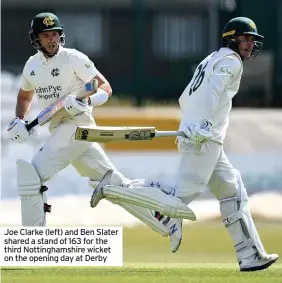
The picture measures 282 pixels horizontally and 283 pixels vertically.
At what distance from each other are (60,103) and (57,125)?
8.3 inches

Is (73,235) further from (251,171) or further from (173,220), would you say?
(251,171)

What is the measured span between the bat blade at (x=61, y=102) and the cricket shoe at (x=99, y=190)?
47 cm

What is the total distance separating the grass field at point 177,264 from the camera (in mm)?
7062

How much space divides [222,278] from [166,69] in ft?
26.2

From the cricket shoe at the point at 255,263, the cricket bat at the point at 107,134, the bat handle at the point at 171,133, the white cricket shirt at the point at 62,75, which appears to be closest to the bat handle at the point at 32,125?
the white cricket shirt at the point at 62,75

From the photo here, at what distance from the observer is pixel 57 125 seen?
26.3 ft

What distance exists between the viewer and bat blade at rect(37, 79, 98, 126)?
7.79m

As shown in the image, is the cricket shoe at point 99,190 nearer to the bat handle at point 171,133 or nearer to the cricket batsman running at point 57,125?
the cricket batsman running at point 57,125

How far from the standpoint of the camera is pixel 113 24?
1653 centimetres

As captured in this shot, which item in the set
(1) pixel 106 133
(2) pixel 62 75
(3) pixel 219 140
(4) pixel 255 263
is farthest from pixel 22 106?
(4) pixel 255 263

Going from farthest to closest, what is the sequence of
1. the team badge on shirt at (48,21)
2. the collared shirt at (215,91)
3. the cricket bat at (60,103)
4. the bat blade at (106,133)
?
the team badge on shirt at (48,21)
the cricket bat at (60,103)
the bat blade at (106,133)
the collared shirt at (215,91)

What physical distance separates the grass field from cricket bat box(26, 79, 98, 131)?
888mm

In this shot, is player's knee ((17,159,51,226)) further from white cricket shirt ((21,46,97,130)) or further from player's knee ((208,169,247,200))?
player's knee ((208,169,247,200))

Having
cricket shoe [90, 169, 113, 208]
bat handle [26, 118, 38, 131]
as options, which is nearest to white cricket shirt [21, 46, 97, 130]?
bat handle [26, 118, 38, 131]
